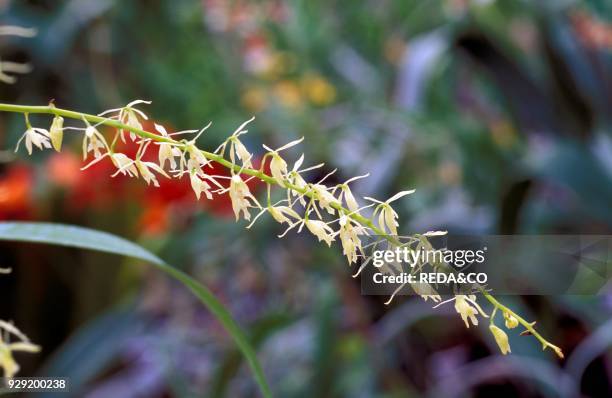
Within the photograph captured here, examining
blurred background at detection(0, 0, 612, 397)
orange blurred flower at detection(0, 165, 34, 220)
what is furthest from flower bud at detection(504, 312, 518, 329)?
orange blurred flower at detection(0, 165, 34, 220)

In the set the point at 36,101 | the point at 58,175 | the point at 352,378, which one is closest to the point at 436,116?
the point at 352,378

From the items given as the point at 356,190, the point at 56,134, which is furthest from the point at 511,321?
the point at 356,190

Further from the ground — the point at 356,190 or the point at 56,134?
the point at 56,134

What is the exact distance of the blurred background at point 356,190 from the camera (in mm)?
735

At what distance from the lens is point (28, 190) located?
2.75ft

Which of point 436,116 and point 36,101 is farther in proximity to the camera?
point 36,101

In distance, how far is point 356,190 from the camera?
2.99 feet

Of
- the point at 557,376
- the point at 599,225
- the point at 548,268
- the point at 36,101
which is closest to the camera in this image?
the point at 548,268

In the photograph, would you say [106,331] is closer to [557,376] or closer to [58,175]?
[58,175]

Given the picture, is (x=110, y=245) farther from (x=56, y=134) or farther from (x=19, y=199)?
(x=19, y=199)

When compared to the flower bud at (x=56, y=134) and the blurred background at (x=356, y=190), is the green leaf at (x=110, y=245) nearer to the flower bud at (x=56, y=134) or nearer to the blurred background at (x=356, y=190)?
the flower bud at (x=56, y=134)

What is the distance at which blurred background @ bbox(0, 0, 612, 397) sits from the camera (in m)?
0.74

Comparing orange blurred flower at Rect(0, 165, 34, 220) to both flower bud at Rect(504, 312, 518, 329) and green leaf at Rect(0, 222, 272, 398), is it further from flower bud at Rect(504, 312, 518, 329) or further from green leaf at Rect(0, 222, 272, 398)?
flower bud at Rect(504, 312, 518, 329)

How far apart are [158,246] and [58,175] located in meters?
0.16
